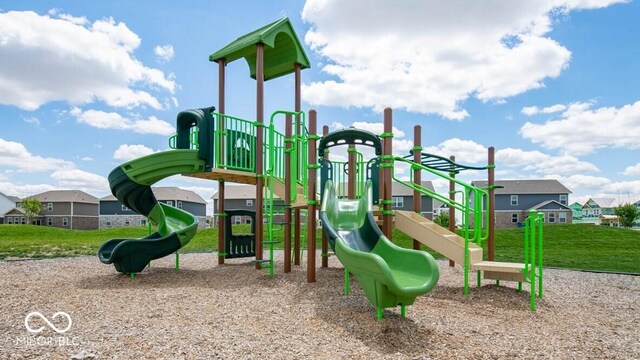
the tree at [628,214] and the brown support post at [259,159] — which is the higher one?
the brown support post at [259,159]

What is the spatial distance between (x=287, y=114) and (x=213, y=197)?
141ft

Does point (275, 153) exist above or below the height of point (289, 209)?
above

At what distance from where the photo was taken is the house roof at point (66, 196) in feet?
173

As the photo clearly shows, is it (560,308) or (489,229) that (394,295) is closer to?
(560,308)

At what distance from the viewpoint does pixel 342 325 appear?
5020 millimetres

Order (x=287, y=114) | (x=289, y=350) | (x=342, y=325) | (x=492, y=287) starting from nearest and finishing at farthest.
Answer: (x=289, y=350) < (x=342, y=325) < (x=492, y=287) < (x=287, y=114)

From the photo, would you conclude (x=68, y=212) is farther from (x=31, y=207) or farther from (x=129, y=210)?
(x=129, y=210)

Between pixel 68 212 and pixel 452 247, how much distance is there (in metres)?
56.3

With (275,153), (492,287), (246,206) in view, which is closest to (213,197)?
(246,206)

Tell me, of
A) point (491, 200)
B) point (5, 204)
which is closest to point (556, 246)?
point (491, 200)

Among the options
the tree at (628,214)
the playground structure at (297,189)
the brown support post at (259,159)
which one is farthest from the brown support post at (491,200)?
the tree at (628,214)

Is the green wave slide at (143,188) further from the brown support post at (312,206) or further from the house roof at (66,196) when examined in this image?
the house roof at (66,196)

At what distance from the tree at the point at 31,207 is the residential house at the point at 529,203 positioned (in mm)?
51187

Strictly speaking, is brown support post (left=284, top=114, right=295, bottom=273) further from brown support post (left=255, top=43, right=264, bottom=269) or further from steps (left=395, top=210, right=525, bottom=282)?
steps (left=395, top=210, right=525, bottom=282)
